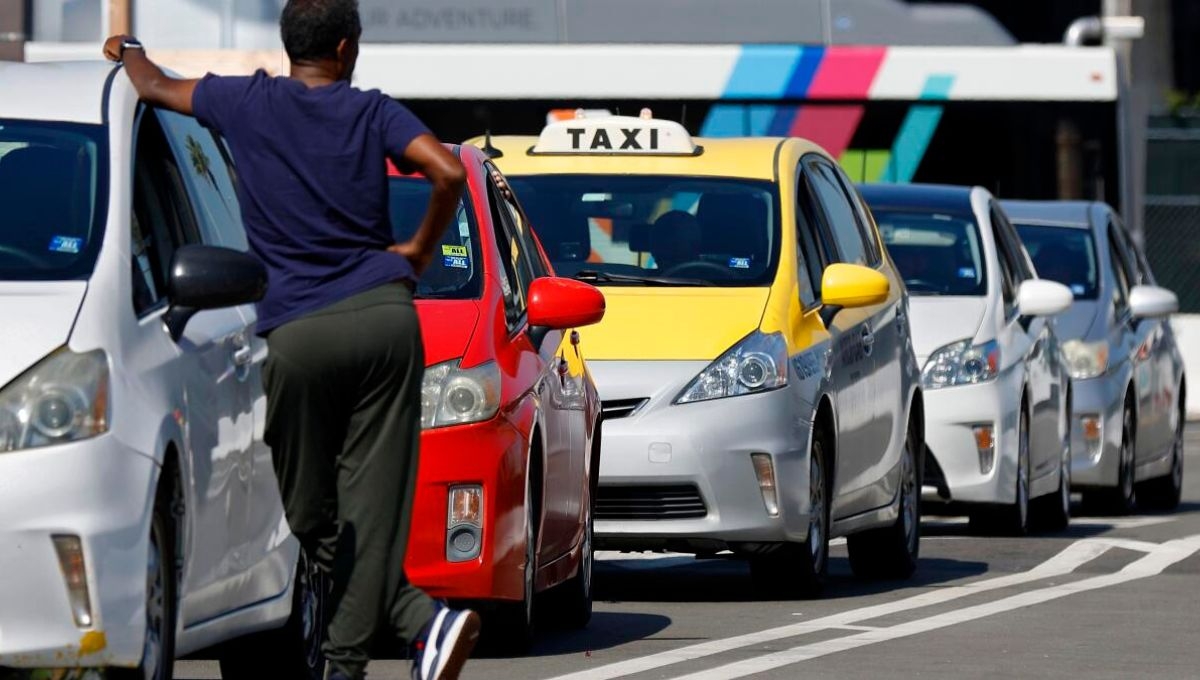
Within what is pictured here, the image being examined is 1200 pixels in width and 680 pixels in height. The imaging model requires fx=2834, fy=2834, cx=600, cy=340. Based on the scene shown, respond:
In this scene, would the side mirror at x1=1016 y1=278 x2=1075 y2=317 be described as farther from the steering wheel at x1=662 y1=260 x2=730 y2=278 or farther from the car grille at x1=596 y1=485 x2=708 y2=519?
the car grille at x1=596 y1=485 x2=708 y2=519

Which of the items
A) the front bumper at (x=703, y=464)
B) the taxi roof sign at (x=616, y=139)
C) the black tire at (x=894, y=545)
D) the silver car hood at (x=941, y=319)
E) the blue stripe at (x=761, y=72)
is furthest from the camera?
the blue stripe at (x=761, y=72)

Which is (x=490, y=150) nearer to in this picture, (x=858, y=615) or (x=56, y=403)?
(x=858, y=615)

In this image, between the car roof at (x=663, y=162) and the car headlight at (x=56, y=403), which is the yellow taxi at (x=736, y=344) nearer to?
the car roof at (x=663, y=162)

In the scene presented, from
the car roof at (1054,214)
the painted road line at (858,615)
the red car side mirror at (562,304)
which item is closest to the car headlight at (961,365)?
the painted road line at (858,615)

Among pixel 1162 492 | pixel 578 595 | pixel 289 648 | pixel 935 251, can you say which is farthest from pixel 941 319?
pixel 289 648

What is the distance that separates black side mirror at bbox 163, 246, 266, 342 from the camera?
5.88 meters

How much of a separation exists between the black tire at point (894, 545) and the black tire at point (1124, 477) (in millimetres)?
4552

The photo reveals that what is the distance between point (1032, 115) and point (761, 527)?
14.6 m

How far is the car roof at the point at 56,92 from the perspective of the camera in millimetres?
6473

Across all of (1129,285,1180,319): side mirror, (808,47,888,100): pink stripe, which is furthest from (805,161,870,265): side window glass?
(808,47,888,100): pink stripe

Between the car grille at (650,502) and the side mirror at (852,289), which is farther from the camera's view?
the side mirror at (852,289)

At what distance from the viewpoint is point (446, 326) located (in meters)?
8.21

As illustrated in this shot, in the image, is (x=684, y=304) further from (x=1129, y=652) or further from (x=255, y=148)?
(x=255, y=148)

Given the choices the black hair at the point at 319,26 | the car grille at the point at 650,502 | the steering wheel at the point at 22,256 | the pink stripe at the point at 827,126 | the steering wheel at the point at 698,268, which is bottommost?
the car grille at the point at 650,502
